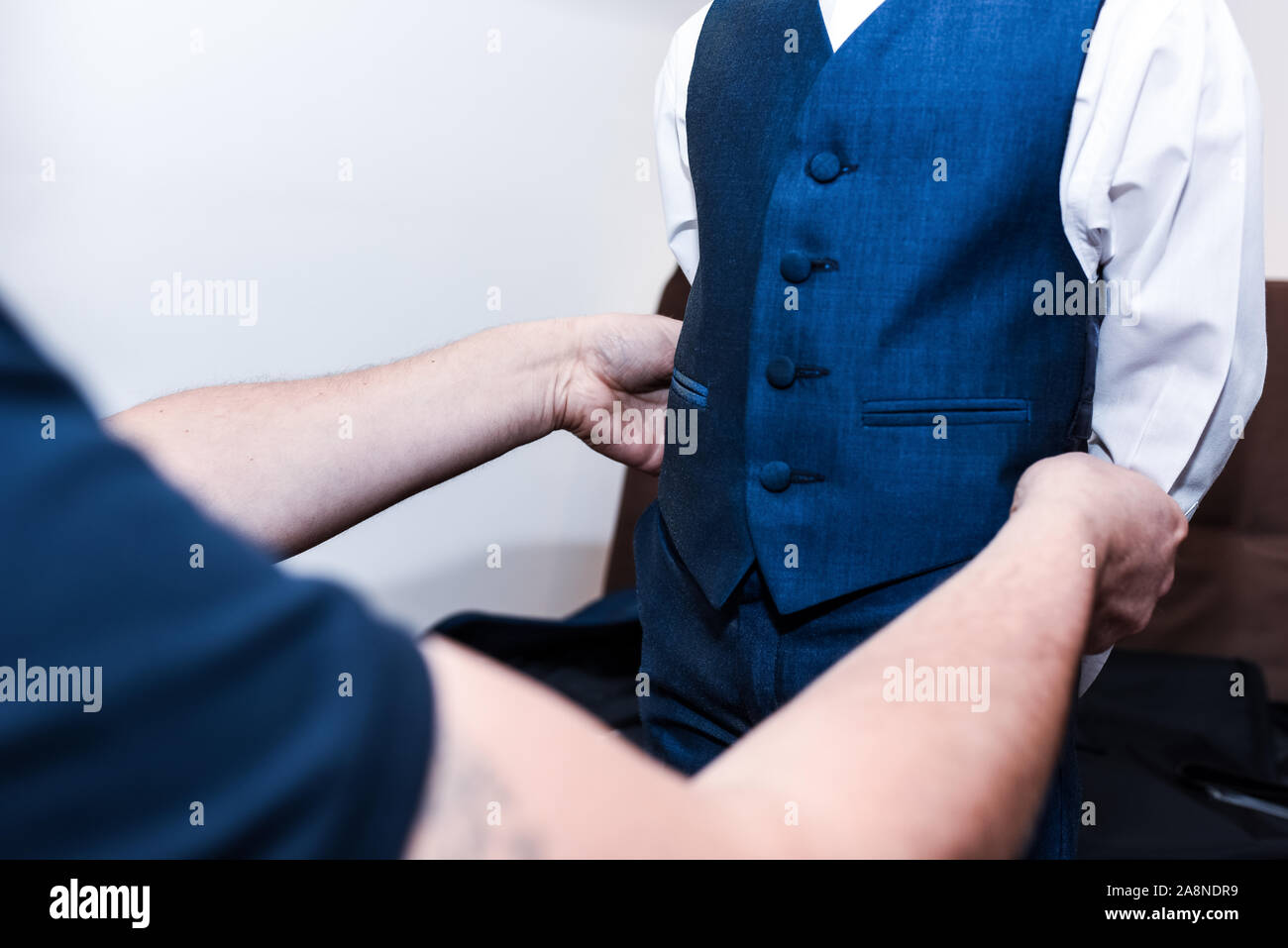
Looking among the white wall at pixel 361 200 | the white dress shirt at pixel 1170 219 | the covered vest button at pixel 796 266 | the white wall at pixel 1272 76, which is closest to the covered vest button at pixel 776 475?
the covered vest button at pixel 796 266

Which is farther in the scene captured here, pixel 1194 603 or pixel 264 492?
pixel 1194 603

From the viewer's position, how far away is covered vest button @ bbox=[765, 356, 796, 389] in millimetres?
677

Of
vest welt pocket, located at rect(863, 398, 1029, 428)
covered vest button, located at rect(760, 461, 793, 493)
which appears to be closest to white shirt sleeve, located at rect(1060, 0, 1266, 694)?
vest welt pocket, located at rect(863, 398, 1029, 428)

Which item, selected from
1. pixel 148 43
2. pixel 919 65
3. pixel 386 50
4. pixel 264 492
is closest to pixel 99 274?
pixel 148 43

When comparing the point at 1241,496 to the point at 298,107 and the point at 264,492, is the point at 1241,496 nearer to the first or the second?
the point at 264,492

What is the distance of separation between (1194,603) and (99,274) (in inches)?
61.5

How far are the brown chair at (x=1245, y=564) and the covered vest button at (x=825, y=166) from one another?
977 mm

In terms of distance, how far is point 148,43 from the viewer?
4.18 ft

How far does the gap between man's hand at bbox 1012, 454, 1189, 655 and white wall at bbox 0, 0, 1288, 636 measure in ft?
2.74

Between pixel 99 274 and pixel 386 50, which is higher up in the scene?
pixel 386 50

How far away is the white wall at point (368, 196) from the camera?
1.26 m

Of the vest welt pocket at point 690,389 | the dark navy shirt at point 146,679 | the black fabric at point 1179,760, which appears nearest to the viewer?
the dark navy shirt at point 146,679

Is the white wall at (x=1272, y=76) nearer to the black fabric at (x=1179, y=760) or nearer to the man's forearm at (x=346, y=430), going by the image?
the black fabric at (x=1179, y=760)

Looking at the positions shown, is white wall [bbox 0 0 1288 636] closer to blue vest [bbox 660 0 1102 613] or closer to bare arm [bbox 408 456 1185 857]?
blue vest [bbox 660 0 1102 613]
